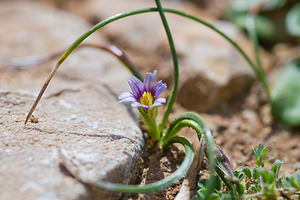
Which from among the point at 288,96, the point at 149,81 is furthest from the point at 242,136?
the point at 149,81

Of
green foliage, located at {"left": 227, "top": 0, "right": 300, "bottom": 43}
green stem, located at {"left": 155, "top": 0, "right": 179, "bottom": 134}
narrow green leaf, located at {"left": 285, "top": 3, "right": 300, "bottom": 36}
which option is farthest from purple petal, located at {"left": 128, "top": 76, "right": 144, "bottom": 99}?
green foliage, located at {"left": 227, "top": 0, "right": 300, "bottom": 43}

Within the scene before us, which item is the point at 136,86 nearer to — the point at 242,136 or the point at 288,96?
the point at 242,136

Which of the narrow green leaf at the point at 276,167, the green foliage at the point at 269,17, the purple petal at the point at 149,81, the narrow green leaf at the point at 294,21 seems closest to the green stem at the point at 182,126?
A: the purple petal at the point at 149,81

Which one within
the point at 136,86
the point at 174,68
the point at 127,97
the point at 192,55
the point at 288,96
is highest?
the point at 192,55

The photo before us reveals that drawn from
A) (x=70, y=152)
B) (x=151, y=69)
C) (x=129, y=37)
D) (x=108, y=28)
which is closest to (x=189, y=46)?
(x=151, y=69)

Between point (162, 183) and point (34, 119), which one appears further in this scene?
point (34, 119)

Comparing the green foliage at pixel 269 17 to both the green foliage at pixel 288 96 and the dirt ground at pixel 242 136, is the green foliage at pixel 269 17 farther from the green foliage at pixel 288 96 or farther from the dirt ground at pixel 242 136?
the dirt ground at pixel 242 136
